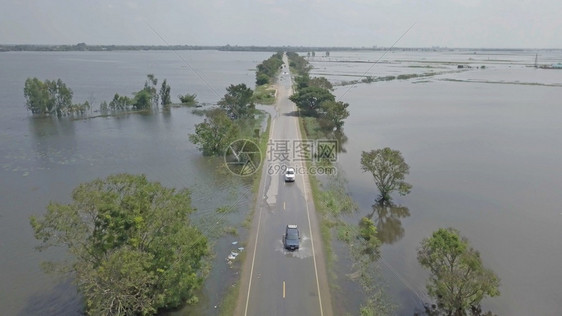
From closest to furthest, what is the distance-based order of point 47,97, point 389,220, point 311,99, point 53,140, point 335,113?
point 389,220, point 53,140, point 335,113, point 311,99, point 47,97

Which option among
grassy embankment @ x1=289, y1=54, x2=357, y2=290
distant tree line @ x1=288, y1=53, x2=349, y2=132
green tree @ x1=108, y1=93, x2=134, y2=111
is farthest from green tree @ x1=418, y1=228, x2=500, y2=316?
green tree @ x1=108, y1=93, x2=134, y2=111

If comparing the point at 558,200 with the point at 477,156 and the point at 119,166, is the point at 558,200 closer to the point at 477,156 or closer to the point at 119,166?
the point at 477,156

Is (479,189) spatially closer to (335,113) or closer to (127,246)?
(335,113)

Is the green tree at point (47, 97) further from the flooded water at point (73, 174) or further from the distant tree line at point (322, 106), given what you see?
the distant tree line at point (322, 106)

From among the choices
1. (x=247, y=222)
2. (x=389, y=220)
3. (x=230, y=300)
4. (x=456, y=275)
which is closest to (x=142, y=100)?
(x=247, y=222)

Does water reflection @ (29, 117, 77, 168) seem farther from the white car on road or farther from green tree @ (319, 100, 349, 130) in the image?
green tree @ (319, 100, 349, 130)

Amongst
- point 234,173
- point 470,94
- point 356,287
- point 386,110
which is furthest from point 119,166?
point 470,94
